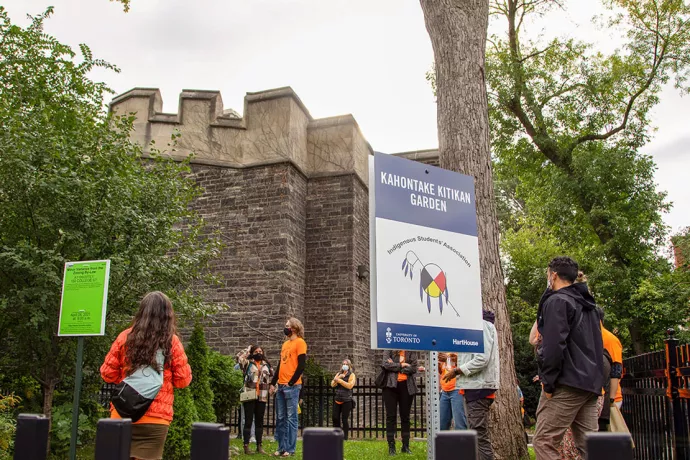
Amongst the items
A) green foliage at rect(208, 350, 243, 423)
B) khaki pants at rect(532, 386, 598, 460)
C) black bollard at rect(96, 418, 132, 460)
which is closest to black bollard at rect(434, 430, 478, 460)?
black bollard at rect(96, 418, 132, 460)

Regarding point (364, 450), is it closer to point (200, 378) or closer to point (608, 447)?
point (200, 378)

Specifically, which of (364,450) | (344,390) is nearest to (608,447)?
(364,450)

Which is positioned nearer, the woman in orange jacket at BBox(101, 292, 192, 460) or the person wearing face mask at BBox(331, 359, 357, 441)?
the woman in orange jacket at BBox(101, 292, 192, 460)

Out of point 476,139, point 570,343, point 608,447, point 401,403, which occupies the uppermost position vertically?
point 476,139

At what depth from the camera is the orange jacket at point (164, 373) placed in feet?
13.0

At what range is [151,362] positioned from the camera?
155 inches

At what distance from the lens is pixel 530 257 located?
28.3m

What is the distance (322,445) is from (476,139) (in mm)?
6249

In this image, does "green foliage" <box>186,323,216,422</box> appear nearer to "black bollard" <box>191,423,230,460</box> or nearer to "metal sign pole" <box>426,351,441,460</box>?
"metal sign pole" <box>426,351,441,460</box>

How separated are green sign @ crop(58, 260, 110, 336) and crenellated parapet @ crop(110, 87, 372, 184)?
33.7 feet

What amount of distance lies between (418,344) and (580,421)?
4.56 ft

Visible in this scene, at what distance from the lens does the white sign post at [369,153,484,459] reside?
3.73 m

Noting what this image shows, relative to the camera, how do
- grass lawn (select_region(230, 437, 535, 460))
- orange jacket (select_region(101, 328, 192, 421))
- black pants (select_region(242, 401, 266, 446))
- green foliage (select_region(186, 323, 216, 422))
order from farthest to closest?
black pants (select_region(242, 401, 266, 446)) → green foliage (select_region(186, 323, 216, 422)) → grass lawn (select_region(230, 437, 535, 460)) → orange jacket (select_region(101, 328, 192, 421))

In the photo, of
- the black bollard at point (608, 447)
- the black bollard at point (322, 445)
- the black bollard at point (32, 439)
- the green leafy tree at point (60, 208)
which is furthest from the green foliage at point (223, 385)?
the black bollard at point (608, 447)
